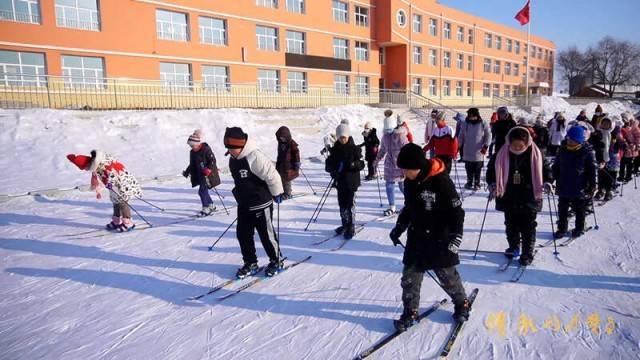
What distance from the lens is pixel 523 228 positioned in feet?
14.7

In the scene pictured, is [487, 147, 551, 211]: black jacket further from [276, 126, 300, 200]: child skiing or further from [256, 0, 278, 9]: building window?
[256, 0, 278, 9]: building window

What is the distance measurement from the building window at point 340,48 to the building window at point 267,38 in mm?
5515

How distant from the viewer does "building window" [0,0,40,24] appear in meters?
16.5

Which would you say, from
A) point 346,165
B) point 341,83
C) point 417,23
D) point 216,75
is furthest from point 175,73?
point 417,23

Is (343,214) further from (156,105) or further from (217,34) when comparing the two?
(217,34)

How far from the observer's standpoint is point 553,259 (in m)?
4.70

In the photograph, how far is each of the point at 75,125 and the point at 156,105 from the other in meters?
5.51

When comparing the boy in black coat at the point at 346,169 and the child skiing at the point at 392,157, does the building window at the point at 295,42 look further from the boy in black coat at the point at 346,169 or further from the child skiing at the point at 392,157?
the boy in black coat at the point at 346,169

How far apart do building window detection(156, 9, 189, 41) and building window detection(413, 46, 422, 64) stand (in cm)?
2128

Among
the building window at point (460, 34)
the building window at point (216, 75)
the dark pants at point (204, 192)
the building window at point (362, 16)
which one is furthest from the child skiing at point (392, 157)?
the building window at point (460, 34)

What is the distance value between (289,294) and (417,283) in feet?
4.75

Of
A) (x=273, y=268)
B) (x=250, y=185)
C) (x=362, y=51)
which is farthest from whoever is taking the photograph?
(x=362, y=51)

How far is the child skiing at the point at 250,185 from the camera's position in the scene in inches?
165

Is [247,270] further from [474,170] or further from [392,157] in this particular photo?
[474,170]
